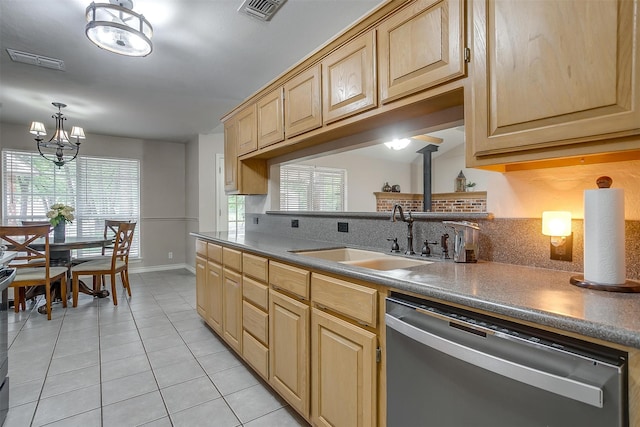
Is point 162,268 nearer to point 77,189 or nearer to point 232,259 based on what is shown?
point 77,189

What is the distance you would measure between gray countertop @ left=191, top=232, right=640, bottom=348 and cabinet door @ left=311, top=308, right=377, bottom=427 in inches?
10.0

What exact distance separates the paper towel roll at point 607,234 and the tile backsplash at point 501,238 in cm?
17

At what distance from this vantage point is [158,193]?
19.2 ft

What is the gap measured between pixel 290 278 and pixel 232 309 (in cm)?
95

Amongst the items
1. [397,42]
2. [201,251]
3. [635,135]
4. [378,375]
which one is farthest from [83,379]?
[635,135]

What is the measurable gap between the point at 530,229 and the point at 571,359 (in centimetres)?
73

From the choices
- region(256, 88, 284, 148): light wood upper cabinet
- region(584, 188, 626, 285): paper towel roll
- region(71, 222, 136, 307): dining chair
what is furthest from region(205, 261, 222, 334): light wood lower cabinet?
region(584, 188, 626, 285): paper towel roll

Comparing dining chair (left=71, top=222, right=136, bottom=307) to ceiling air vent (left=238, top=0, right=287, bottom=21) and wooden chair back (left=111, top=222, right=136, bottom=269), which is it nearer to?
wooden chair back (left=111, top=222, right=136, bottom=269)

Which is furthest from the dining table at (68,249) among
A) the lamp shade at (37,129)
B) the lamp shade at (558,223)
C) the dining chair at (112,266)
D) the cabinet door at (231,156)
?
the lamp shade at (558,223)

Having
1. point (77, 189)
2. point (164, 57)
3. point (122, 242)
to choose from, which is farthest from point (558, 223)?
point (77, 189)

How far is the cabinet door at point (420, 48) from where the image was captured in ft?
4.07

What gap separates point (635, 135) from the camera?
0.85 meters

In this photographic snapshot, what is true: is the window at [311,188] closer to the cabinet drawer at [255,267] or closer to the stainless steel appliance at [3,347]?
the cabinet drawer at [255,267]

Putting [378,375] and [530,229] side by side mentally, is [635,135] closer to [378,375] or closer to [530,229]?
[530,229]
